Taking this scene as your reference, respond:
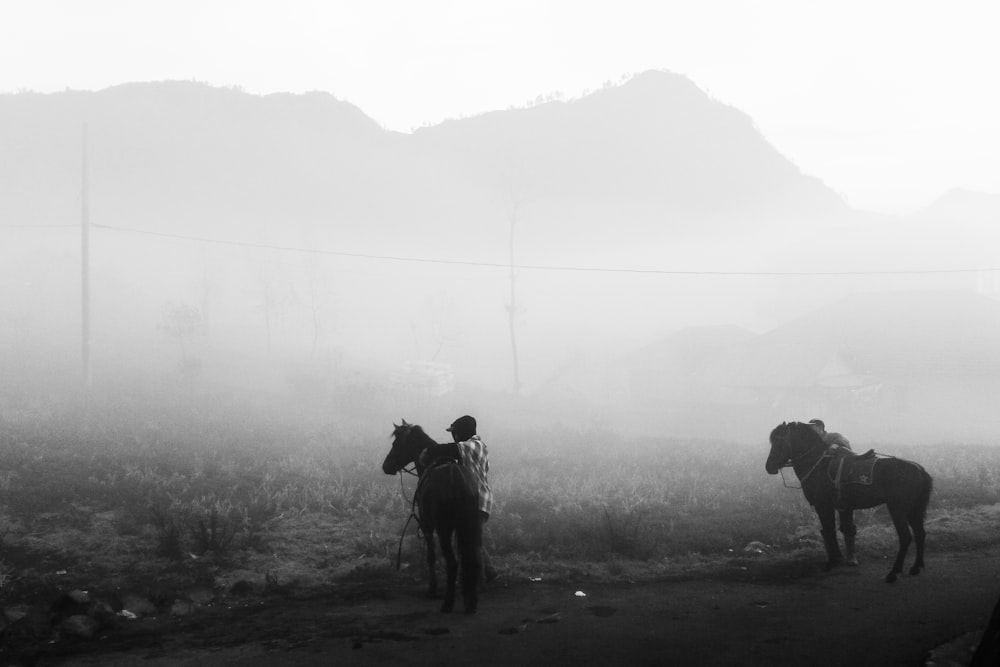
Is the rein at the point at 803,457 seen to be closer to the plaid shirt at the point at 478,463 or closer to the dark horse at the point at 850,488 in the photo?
the dark horse at the point at 850,488

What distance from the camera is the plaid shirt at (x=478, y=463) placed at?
847cm

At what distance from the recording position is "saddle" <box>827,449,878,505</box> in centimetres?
934

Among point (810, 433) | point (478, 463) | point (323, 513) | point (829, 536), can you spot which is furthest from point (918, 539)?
point (323, 513)

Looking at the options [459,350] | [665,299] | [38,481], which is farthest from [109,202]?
[38,481]

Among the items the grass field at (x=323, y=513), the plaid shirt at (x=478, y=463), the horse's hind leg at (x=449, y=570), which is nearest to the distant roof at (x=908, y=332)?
the grass field at (x=323, y=513)

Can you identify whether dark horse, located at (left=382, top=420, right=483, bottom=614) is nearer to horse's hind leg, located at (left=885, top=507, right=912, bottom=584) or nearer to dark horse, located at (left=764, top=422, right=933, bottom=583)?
dark horse, located at (left=764, top=422, right=933, bottom=583)

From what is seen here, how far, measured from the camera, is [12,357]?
37750mm

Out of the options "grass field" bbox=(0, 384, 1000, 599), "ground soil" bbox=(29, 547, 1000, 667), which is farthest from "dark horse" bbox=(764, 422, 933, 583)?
"grass field" bbox=(0, 384, 1000, 599)

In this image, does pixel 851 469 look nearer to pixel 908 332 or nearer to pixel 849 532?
pixel 849 532

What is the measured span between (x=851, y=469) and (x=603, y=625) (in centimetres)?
449

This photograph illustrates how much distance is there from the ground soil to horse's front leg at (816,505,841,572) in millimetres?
175

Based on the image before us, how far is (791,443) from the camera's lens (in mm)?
10312

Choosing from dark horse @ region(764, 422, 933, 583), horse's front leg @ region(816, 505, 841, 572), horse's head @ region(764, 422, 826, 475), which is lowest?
horse's front leg @ region(816, 505, 841, 572)

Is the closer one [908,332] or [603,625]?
[603,625]
